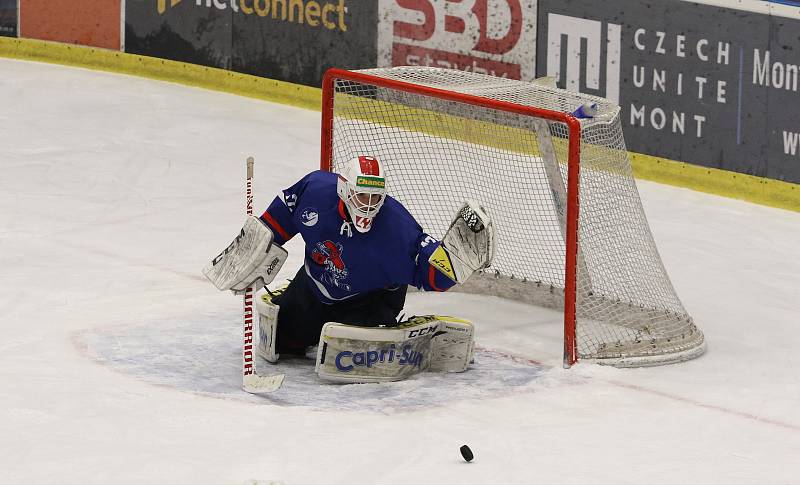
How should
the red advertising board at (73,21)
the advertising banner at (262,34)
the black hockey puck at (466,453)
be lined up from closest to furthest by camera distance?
the black hockey puck at (466,453) < the advertising banner at (262,34) < the red advertising board at (73,21)

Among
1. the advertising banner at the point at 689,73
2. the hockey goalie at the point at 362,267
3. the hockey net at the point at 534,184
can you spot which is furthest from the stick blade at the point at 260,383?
the advertising banner at the point at 689,73

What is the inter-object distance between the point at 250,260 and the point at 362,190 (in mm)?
577

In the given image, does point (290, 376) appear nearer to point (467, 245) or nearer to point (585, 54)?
point (467, 245)

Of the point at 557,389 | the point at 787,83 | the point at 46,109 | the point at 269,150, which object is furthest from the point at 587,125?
the point at 46,109

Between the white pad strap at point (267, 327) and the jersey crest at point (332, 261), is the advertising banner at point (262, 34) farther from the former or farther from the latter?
the jersey crest at point (332, 261)

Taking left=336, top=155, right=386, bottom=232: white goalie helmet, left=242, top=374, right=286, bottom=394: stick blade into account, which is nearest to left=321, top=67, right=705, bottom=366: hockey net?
left=336, top=155, right=386, bottom=232: white goalie helmet

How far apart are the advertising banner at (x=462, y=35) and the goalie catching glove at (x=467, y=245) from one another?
4249mm

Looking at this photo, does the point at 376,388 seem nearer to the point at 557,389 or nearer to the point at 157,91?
the point at 557,389

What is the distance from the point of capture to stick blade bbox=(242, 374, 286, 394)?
6922 mm

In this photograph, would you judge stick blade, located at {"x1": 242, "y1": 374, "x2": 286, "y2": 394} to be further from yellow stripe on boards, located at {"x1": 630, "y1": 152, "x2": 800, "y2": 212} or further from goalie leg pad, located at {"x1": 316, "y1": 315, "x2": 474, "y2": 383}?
yellow stripe on boards, located at {"x1": 630, "y1": 152, "x2": 800, "y2": 212}

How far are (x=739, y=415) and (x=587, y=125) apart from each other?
55.0 inches

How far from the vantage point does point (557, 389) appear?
7.12 m

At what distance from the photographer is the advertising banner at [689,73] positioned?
392 inches

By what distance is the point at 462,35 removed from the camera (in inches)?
441
